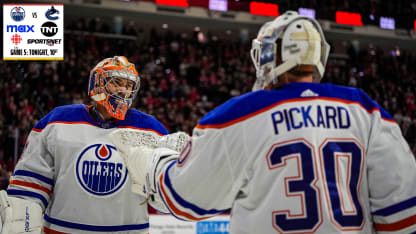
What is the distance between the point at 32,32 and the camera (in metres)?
5.89

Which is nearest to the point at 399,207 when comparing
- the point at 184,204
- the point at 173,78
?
the point at 184,204

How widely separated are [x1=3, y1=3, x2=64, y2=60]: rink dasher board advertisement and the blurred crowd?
1.20ft

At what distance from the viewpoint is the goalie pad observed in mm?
2338

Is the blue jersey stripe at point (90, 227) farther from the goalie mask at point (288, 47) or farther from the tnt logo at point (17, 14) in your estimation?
the tnt logo at point (17, 14)

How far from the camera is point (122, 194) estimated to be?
248 cm

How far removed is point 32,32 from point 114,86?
12.4 feet

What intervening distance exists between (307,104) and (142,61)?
10927 mm

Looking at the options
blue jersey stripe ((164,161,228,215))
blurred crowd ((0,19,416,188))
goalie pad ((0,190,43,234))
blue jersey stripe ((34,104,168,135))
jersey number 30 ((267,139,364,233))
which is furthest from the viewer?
blurred crowd ((0,19,416,188))

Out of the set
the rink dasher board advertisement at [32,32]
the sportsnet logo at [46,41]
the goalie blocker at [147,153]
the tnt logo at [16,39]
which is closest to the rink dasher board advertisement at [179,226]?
the rink dasher board advertisement at [32,32]

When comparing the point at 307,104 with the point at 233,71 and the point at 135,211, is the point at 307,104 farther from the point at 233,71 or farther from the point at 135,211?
the point at 233,71

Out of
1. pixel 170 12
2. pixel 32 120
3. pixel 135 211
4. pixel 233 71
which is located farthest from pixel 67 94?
pixel 135 211

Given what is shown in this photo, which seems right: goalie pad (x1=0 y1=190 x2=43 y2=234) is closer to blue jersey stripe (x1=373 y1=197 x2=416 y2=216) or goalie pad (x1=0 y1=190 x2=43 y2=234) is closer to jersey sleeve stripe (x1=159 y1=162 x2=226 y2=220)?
jersey sleeve stripe (x1=159 y1=162 x2=226 y2=220)

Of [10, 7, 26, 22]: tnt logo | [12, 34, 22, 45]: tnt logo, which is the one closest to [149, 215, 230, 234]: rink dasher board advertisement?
[12, 34, 22, 45]: tnt logo

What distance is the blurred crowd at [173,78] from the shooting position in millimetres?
8250
